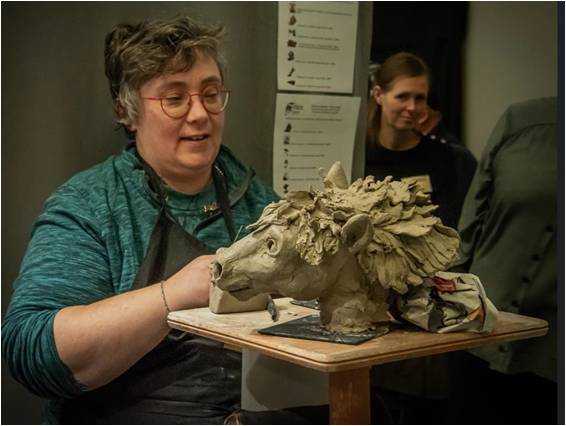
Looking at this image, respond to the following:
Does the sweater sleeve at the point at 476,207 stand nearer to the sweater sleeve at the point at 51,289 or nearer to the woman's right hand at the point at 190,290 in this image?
the woman's right hand at the point at 190,290

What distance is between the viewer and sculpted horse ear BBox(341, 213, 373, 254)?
125 centimetres

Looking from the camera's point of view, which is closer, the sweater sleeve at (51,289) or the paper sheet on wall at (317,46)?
the sweater sleeve at (51,289)

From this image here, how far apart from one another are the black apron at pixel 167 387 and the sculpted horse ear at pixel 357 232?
21.5 inches

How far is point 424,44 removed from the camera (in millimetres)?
2285

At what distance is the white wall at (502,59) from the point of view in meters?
2.31

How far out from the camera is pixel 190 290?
5.15ft

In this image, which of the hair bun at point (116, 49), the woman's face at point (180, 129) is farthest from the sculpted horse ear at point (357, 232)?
the hair bun at point (116, 49)

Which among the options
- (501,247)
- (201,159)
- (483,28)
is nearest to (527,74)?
(483,28)

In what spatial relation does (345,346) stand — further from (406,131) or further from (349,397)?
(406,131)

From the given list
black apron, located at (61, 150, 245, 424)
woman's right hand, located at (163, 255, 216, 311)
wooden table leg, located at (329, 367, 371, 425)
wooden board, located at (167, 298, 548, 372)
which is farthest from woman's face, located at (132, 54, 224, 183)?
wooden table leg, located at (329, 367, 371, 425)

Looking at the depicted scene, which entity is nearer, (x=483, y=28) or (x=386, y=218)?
(x=386, y=218)

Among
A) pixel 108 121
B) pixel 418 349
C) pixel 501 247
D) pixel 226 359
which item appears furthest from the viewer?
pixel 501 247

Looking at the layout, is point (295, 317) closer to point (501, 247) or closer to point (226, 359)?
point (226, 359)

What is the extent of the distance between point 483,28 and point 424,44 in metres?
0.19
